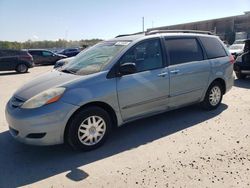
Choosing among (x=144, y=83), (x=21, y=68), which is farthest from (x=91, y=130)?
(x=21, y=68)

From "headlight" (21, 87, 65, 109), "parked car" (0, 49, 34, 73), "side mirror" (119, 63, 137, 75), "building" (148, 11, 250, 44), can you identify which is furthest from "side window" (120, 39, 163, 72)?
"building" (148, 11, 250, 44)

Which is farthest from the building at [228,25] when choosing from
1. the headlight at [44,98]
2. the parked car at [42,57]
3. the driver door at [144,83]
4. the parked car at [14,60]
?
the headlight at [44,98]

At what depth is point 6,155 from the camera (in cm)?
415

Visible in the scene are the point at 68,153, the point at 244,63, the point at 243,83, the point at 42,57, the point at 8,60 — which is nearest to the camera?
the point at 68,153

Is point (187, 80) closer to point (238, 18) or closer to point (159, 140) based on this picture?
point (159, 140)

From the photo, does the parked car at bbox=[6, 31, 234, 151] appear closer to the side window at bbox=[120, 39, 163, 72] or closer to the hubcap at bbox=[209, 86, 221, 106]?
the side window at bbox=[120, 39, 163, 72]

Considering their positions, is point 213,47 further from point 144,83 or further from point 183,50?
point 144,83

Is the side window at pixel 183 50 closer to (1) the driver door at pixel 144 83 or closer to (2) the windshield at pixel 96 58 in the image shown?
(1) the driver door at pixel 144 83

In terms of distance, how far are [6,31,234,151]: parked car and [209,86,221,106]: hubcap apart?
0.13 meters

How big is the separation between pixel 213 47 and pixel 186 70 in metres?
1.25

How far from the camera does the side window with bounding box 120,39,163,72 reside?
15.0 feet

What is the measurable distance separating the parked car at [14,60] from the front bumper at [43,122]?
14.3m

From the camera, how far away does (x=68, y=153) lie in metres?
4.16

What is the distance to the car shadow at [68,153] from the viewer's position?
353 centimetres
